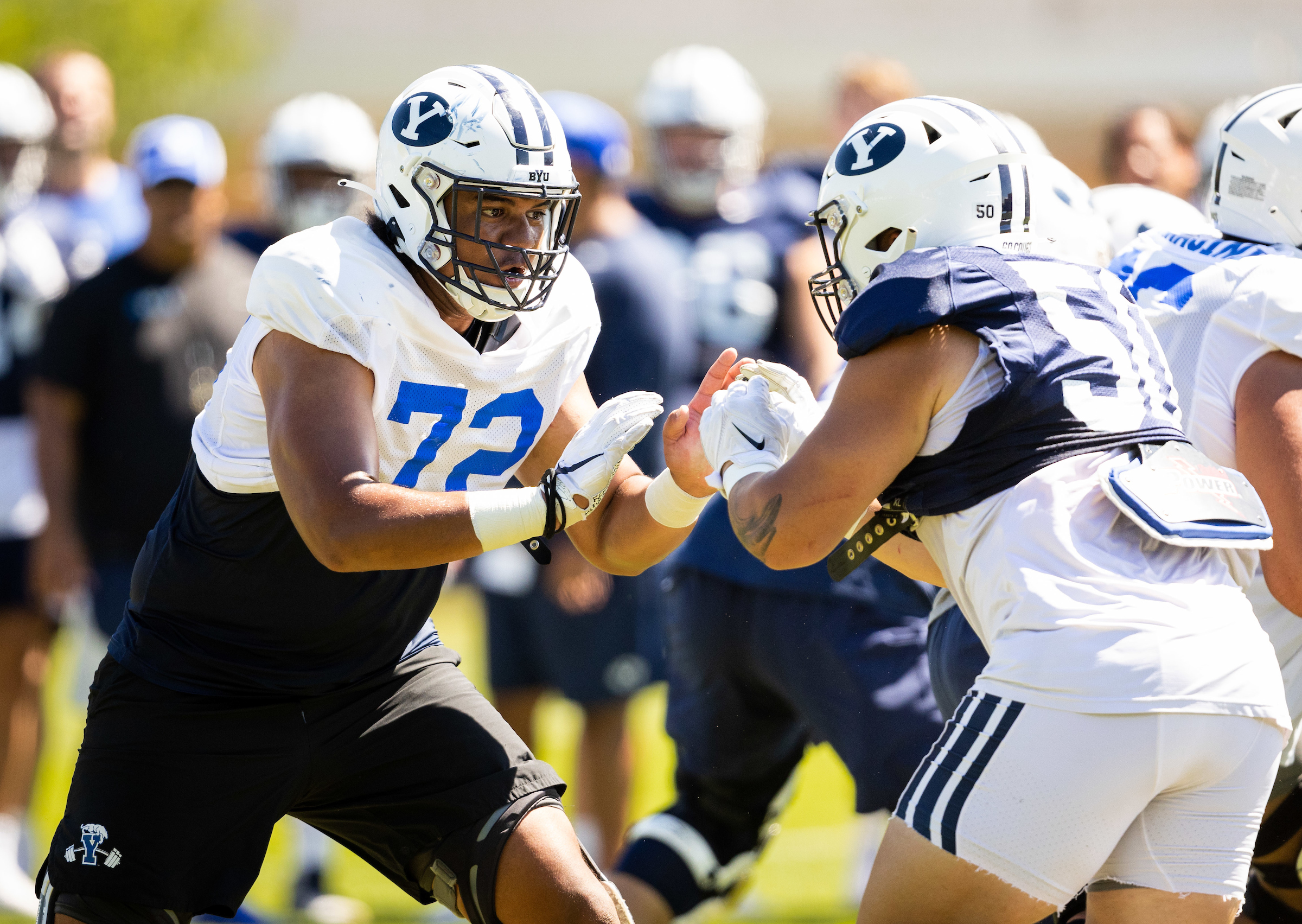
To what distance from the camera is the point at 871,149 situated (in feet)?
9.15

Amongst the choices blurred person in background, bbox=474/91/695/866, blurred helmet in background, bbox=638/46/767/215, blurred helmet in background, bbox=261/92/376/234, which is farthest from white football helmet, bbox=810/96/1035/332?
blurred helmet in background, bbox=638/46/767/215

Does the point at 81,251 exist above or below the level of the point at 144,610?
above

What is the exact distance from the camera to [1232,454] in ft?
9.85

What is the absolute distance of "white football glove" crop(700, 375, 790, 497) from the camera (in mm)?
2754

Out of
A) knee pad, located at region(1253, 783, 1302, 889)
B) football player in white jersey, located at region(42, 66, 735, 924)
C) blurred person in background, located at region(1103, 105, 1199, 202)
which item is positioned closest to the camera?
football player in white jersey, located at region(42, 66, 735, 924)

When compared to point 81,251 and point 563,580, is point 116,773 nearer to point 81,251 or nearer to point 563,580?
point 563,580

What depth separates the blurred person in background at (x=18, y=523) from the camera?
5352 millimetres

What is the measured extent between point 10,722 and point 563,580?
1953 millimetres

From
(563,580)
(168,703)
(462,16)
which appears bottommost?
(563,580)

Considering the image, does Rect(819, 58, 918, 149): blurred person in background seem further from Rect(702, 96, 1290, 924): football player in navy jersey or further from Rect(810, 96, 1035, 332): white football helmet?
Rect(702, 96, 1290, 924): football player in navy jersey

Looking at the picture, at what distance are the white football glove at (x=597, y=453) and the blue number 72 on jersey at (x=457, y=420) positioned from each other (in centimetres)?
25

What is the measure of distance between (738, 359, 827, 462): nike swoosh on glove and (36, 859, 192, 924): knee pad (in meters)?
1.41

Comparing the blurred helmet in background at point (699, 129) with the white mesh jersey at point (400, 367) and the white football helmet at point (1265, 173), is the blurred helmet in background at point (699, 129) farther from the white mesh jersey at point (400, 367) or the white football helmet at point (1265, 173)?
the white mesh jersey at point (400, 367)

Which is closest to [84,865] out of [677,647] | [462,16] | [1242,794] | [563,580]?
[677,647]
